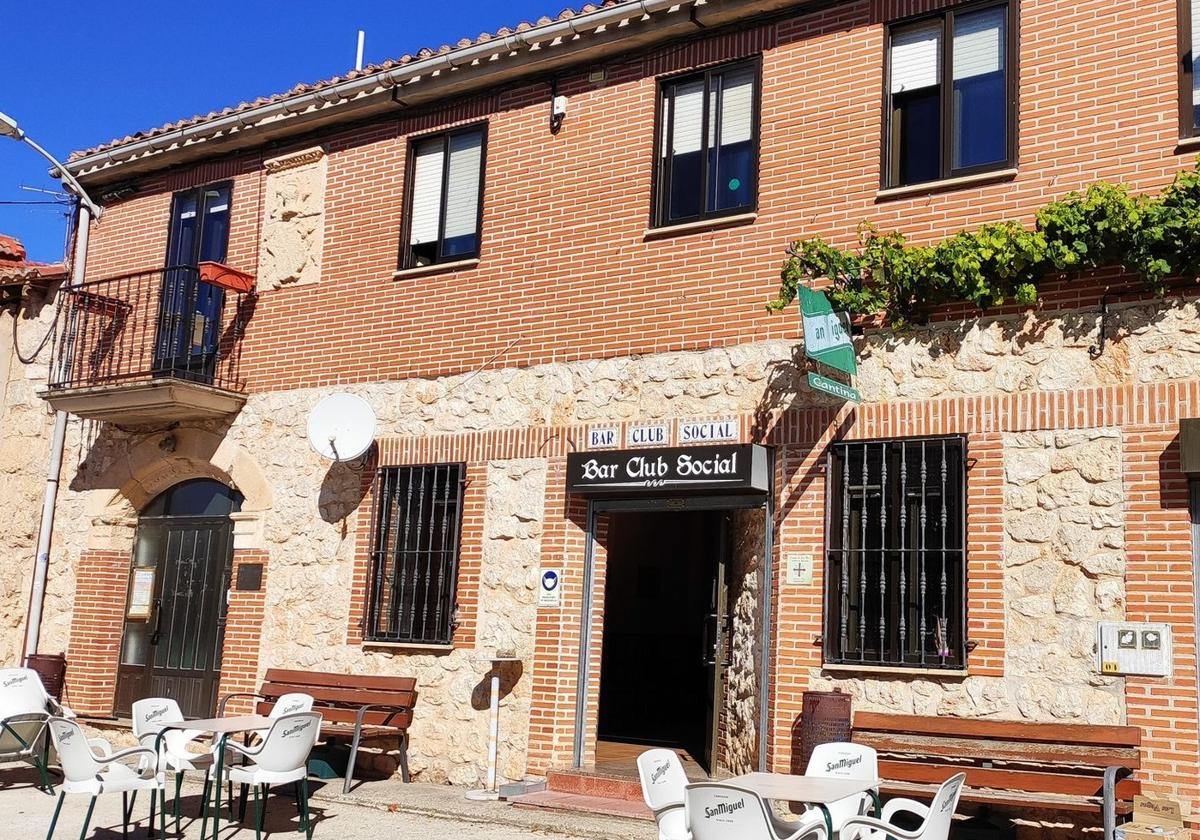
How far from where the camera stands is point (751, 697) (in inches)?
383

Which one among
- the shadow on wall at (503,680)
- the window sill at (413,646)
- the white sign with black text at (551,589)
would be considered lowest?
the shadow on wall at (503,680)

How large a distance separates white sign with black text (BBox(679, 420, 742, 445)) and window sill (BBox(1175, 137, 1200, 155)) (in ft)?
12.5

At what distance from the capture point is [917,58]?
9.91 meters

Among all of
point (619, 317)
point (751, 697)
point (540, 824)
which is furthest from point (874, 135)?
point (540, 824)

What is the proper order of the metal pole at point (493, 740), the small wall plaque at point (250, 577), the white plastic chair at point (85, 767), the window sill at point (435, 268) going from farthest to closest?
the small wall plaque at point (250, 577)
the window sill at point (435, 268)
the metal pole at point (493, 740)
the white plastic chair at point (85, 767)

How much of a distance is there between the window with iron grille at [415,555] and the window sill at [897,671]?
377 centimetres

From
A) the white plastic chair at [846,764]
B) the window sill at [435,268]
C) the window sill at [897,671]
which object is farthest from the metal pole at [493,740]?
the window sill at [435,268]

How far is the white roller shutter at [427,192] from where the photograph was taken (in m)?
12.5

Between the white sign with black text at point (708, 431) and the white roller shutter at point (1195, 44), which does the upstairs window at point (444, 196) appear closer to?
the white sign with black text at point (708, 431)

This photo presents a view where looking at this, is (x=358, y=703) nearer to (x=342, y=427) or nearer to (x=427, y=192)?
(x=342, y=427)

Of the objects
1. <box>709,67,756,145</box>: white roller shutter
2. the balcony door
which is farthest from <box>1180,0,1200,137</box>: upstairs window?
the balcony door

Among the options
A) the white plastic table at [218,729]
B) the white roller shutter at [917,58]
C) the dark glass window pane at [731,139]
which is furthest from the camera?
the dark glass window pane at [731,139]

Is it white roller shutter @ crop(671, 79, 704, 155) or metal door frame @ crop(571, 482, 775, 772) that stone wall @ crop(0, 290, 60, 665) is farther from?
white roller shutter @ crop(671, 79, 704, 155)

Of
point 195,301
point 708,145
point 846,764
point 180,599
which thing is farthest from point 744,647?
point 195,301
